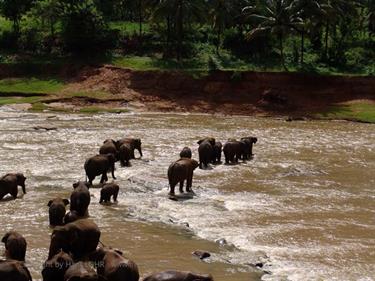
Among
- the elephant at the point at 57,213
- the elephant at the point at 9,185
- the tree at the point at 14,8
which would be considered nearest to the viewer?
the elephant at the point at 57,213

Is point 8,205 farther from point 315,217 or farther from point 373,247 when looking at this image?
point 373,247

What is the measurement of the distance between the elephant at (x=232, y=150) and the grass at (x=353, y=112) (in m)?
16.5

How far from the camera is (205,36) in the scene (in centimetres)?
6084

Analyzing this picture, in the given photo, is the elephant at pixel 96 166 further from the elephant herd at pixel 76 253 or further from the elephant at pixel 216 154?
the elephant at pixel 216 154

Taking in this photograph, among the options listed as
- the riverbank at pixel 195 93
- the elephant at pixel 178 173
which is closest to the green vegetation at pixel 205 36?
the riverbank at pixel 195 93

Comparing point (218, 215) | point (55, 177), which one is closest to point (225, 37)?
point (55, 177)

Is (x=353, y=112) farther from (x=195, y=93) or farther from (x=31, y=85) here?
(x=31, y=85)

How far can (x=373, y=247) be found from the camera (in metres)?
13.4

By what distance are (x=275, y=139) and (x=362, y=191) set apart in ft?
35.9

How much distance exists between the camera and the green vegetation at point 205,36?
5034 cm

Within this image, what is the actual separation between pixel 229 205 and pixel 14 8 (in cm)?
4481

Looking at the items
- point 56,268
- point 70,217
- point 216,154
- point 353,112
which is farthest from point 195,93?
point 56,268

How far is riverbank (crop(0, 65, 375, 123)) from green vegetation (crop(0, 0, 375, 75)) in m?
2.87

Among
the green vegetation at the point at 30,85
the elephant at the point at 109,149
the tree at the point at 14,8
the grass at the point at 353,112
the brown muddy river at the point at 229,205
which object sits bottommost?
the brown muddy river at the point at 229,205
